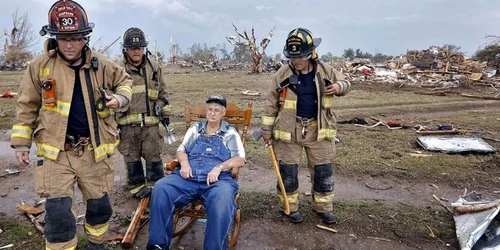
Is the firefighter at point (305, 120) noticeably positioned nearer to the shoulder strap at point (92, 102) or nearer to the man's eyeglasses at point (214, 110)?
the man's eyeglasses at point (214, 110)

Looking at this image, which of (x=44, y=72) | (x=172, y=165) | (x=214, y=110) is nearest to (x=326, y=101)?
(x=214, y=110)

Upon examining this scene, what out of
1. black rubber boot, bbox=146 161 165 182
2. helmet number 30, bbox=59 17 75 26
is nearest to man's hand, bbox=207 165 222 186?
black rubber boot, bbox=146 161 165 182

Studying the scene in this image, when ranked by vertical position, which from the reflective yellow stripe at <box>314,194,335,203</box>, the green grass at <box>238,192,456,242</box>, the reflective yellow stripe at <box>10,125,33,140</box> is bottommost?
the green grass at <box>238,192,456,242</box>

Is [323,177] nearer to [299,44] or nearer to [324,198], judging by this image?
[324,198]

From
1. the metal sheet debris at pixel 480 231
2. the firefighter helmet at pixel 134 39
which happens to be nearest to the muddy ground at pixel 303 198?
the metal sheet debris at pixel 480 231

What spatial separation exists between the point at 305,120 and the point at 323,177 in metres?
0.71

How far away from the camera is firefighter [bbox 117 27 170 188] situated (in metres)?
4.22

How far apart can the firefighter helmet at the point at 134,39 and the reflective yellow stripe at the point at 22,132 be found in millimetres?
1720

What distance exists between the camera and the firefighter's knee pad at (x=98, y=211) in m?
3.06

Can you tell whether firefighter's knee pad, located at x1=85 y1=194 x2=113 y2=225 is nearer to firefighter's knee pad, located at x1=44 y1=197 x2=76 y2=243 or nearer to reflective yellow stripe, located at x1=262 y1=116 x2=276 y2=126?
firefighter's knee pad, located at x1=44 y1=197 x2=76 y2=243

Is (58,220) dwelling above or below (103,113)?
below

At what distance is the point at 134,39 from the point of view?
162 inches

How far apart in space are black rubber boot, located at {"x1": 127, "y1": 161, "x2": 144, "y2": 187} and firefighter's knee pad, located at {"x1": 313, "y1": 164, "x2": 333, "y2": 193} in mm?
2383

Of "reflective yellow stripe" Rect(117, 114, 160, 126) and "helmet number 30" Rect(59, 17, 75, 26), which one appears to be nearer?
"helmet number 30" Rect(59, 17, 75, 26)
